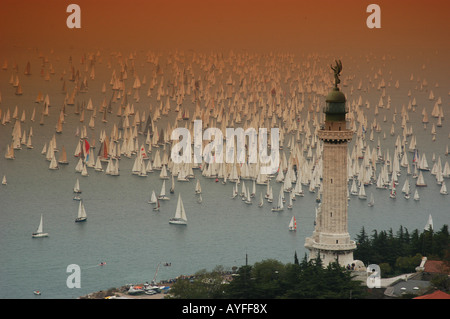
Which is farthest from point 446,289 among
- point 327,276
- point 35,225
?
point 35,225

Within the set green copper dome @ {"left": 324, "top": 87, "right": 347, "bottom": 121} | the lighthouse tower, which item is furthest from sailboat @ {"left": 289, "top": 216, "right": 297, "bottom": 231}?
green copper dome @ {"left": 324, "top": 87, "right": 347, "bottom": 121}

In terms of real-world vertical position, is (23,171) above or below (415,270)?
above

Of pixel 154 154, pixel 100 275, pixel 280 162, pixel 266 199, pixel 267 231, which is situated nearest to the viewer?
pixel 100 275

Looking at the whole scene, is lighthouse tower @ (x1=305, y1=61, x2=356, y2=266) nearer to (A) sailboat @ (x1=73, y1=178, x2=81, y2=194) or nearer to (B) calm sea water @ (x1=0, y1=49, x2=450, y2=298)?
(B) calm sea water @ (x1=0, y1=49, x2=450, y2=298)

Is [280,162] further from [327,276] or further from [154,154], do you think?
[327,276]

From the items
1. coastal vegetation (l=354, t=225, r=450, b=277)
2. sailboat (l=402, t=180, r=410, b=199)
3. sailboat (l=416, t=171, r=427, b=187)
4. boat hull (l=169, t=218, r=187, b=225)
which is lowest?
coastal vegetation (l=354, t=225, r=450, b=277)

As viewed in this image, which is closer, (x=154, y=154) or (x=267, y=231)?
(x=267, y=231)

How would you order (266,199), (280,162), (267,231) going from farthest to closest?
(280,162) → (266,199) → (267,231)

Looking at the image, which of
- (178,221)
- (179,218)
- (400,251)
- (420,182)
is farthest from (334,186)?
(420,182)
